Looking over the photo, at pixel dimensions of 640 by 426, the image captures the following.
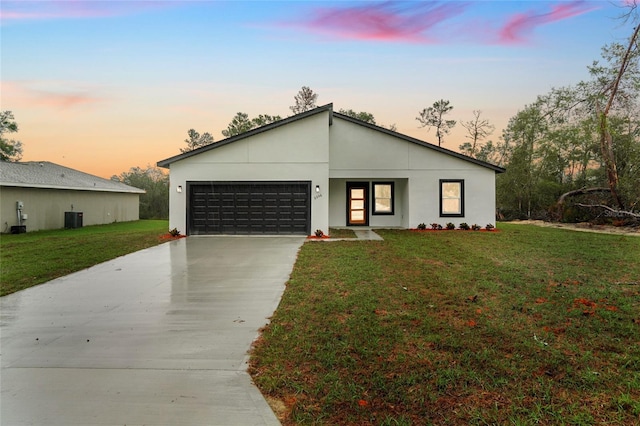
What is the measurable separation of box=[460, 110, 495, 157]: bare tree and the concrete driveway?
2867cm

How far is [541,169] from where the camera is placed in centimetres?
2473

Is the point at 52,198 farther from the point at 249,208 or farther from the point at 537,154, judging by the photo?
the point at 537,154

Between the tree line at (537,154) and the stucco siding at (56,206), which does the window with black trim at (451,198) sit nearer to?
the tree line at (537,154)

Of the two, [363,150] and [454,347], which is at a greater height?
[363,150]

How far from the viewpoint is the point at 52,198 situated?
1786cm

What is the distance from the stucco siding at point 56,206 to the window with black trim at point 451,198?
19.1m

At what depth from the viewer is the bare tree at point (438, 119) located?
3209cm

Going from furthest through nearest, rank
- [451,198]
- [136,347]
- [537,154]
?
[537,154] → [451,198] → [136,347]

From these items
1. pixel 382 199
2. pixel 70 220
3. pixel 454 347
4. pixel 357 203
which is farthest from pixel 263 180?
pixel 70 220

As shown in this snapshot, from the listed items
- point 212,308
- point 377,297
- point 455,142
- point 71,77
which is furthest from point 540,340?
point 455,142

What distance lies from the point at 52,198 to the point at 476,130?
30.9 m

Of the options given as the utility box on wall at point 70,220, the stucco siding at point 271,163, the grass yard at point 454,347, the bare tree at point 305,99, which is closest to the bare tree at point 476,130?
the bare tree at point 305,99

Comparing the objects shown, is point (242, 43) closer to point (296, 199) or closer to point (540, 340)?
point (296, 199)

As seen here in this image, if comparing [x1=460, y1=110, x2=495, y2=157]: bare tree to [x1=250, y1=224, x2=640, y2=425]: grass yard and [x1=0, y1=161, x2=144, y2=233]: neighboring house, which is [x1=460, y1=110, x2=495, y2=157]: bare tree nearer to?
[x1=250, y1=224, x2=640, y2=425]: grass yard
